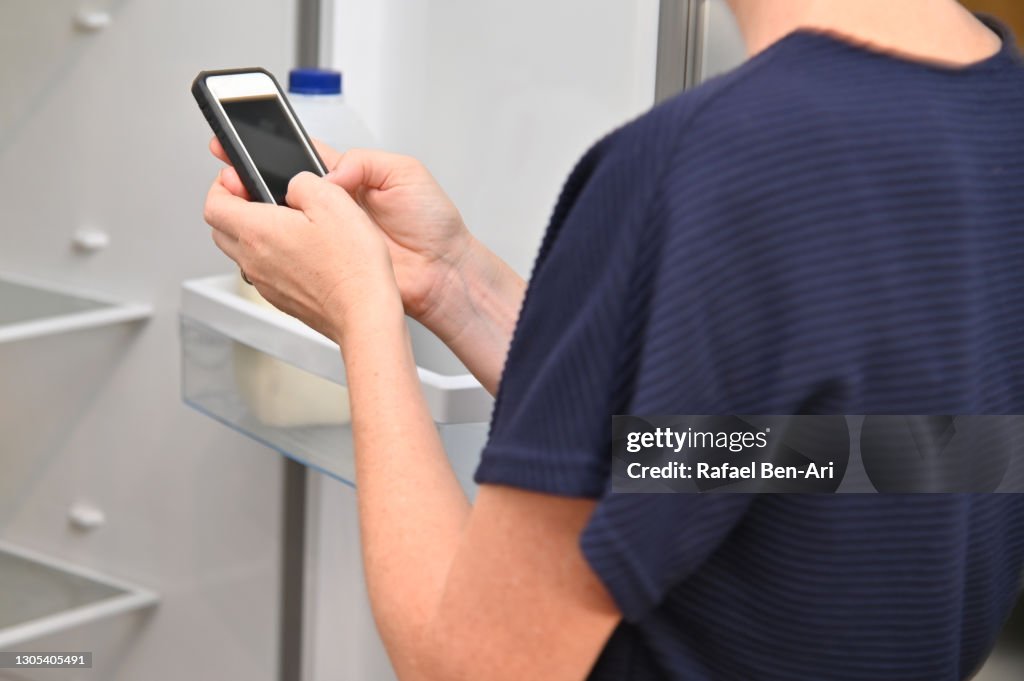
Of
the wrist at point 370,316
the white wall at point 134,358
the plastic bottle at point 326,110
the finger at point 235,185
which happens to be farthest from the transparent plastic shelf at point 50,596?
the wrist at point 370,316

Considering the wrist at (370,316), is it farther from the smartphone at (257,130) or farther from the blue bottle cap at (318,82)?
the blue bottle cap at (318,82)

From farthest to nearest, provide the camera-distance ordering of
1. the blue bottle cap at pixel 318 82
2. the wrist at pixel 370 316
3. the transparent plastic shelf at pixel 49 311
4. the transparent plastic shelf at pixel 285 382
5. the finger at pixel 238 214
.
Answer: the transparent plastic shelf at pixel 49 311
the blue bottle cap at pixel 318 82
the transparent plastic shelf at pixel 285 382
the finger at pixel 238 214
the wrist at pixel 370 316

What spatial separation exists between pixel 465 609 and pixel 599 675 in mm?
81

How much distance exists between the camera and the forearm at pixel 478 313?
884 millimetres

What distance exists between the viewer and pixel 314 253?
72cm

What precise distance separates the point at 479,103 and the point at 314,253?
43cm

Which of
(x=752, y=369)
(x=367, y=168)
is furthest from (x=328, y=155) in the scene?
(x=752, y=369)

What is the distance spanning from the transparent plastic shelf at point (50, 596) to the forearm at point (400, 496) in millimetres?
869

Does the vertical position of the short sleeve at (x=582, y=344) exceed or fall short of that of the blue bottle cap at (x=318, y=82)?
it exceeds it

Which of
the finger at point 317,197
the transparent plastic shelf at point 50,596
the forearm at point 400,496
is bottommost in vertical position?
the transparent plastic shelf at point 50,596

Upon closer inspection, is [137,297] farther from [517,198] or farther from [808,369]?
[808,369]

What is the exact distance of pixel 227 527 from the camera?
1344 mm

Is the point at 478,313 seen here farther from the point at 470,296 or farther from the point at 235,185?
the point at 235,185

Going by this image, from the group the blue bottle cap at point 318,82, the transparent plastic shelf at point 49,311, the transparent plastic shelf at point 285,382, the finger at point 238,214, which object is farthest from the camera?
the transparent plastic shelf at point 49,311
